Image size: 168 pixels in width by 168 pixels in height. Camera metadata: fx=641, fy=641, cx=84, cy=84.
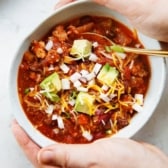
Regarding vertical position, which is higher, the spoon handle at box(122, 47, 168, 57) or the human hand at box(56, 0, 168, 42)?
the human hand at box(56, 0, 168, 42)

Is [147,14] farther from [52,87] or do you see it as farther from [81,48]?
[52,87]

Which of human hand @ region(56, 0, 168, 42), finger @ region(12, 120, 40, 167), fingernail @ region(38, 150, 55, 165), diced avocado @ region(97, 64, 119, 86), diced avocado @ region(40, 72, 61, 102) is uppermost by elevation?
human hand @ region(56, 0, 168, 42)

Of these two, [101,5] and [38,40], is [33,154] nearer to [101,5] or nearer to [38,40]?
[38,40]

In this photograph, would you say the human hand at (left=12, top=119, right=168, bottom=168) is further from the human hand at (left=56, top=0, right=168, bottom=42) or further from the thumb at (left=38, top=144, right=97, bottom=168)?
the human hand at (left=56, top=0, right=168, bottom=42)

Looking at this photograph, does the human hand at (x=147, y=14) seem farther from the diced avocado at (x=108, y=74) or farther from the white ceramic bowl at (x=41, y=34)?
the diced avocado at (x=108, y=74)

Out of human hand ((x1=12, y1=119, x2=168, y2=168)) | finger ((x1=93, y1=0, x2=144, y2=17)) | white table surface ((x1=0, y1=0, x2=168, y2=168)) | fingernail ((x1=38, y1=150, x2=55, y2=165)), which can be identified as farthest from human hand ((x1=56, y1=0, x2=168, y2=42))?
fingernail ((x1=38, y1=150, x2=55, y2=165))

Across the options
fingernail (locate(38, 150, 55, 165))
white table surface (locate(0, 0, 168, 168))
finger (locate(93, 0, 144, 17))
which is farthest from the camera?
white table surface (locate(0, 0, 168, 168))
